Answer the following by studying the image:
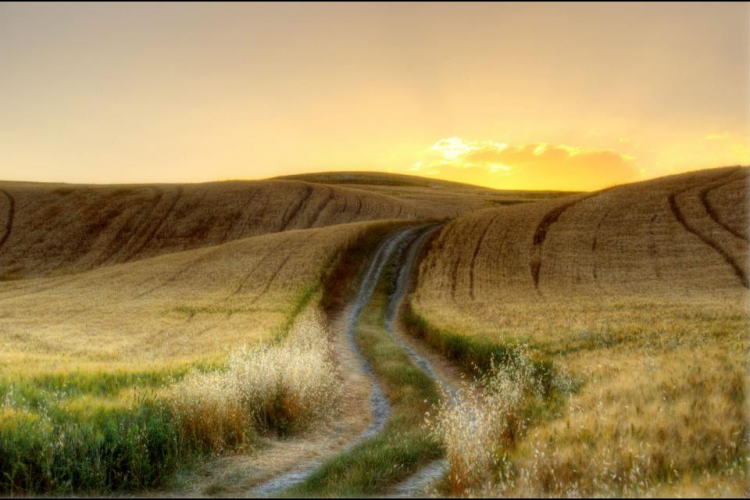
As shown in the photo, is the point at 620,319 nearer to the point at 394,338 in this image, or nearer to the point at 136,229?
the point at 394,338

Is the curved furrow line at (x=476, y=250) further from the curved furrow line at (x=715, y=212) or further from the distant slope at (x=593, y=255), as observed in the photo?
the curved furrow line at (x=715, y=212)

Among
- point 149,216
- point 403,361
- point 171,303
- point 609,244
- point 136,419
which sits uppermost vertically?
point 149,216

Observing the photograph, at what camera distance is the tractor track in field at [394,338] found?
33.1 ft

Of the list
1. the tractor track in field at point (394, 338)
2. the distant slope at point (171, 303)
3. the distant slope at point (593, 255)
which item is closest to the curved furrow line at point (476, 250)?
the distant slope at point (593, 255)

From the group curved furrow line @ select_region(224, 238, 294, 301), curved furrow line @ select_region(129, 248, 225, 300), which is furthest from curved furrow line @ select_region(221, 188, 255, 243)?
curved furrow line @ select_region(224, 238, 294, 301)

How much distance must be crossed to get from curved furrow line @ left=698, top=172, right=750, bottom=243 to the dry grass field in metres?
0.27

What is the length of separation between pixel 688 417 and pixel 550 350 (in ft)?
32.8

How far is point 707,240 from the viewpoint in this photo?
44906 mm

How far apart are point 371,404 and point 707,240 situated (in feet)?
124

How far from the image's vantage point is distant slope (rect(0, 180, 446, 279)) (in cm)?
6725

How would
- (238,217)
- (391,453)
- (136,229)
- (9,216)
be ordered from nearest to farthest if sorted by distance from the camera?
(391,453)
(136,229)
(9,216)
(238,217)

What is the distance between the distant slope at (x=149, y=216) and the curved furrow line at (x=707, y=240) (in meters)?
35.2

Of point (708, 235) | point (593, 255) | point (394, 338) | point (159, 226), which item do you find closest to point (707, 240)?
point (708, 235)

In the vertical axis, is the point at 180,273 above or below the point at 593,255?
below
